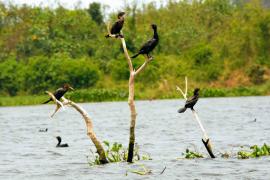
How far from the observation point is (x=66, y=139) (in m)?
38.3

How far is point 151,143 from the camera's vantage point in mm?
32906

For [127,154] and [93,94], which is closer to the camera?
[127,154]

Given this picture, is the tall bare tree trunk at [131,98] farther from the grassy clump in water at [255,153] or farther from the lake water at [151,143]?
the grassy clump in water at [255,153]

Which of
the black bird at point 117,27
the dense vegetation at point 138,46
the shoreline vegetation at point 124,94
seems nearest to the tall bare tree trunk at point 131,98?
the black bird at point 117,27

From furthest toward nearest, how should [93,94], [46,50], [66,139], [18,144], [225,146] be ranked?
[46,50] → [93,94] → [66,139] → [18,144] → [225,146]

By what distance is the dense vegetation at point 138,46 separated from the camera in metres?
90.9

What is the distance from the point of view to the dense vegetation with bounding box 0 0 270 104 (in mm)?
90938

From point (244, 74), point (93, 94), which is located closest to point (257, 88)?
point (244, 74)

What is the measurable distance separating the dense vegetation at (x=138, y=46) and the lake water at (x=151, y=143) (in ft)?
91.3

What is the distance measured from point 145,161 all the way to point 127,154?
1.23 m

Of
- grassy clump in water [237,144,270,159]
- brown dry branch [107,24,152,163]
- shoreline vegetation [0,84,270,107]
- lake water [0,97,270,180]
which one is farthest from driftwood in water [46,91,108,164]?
shoreline vegetation [0,84,270,107]

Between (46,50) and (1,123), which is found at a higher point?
(46,50)

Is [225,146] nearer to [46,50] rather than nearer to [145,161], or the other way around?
Answer: [145,161]

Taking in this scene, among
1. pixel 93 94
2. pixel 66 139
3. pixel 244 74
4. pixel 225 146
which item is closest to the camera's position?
pixel 225 146
